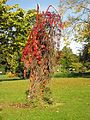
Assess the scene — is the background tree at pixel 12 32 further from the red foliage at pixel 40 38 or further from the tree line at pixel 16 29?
the red foliage at pixel 40 38

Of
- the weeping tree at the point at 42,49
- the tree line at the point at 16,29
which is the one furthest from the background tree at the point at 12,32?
the weeping tree at the point at 42,49

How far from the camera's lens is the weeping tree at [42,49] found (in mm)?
16391

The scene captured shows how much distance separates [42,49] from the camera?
1677 centimetres

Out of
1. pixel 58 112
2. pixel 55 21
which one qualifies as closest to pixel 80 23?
pixel 55 21

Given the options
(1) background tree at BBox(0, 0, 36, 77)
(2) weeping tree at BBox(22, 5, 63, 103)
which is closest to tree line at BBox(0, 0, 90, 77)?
(1) background tree at BBox(0, 0, 36, 77)

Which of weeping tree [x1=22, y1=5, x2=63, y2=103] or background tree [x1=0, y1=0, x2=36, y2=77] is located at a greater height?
background tree [x1=0, y1=0, x2=36, y2=77]

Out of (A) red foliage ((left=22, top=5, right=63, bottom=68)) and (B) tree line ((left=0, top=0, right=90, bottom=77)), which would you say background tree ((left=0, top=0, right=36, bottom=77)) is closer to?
(B) tree line ((left=0, top=0, right=90, bottom=77))

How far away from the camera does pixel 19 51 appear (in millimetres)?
48094

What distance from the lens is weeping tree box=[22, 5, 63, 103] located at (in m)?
16.4

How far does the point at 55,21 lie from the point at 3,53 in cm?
→ 3104

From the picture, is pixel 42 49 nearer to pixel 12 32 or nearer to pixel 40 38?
pixel 40 38

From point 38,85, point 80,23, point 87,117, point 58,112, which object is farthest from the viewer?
point 80,23

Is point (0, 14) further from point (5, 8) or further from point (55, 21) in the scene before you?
point (55, 21)

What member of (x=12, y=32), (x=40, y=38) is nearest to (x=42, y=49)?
(x=40, y=38)
